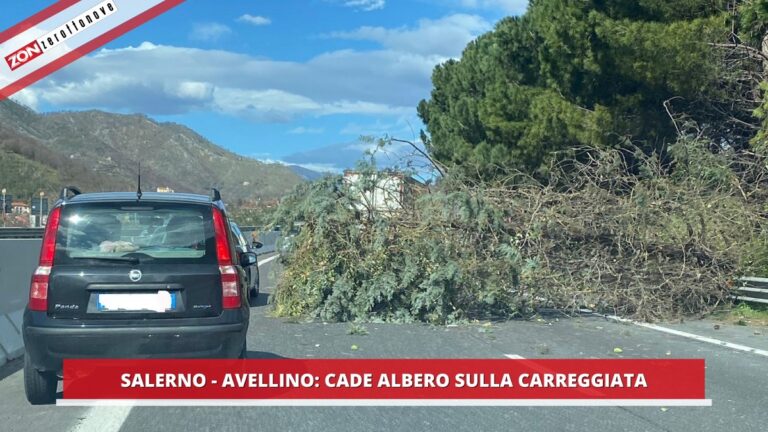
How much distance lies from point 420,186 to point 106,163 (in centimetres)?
8084

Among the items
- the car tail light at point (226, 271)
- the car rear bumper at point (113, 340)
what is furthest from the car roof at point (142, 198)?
the car rear bumper at point (113, 340)

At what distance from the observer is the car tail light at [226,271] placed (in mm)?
6738

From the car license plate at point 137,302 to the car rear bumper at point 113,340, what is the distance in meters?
0.14

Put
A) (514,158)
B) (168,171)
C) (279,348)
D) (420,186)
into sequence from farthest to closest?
(168,171) → (514,158) → (420,186) → (279,348)

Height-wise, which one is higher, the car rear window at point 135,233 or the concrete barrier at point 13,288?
the car rear window at point 135,233

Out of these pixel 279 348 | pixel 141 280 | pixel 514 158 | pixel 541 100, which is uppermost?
pixel 541 100

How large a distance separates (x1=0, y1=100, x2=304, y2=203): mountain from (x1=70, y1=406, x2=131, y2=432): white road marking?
5966cm

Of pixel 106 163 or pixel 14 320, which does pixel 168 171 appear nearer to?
pixel 106 163

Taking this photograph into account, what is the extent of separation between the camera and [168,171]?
367 feet

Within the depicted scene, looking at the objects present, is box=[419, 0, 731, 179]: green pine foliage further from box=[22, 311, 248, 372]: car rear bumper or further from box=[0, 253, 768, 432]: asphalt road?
box=[22, 311, 248, 372]: car rear bumper

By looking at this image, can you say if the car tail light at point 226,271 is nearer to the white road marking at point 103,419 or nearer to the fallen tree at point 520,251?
the white road marking at point 103,419

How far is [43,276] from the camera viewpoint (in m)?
6.50

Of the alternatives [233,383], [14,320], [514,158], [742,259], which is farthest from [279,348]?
[514,158]

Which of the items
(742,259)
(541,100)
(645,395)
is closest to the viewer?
(645,395)
